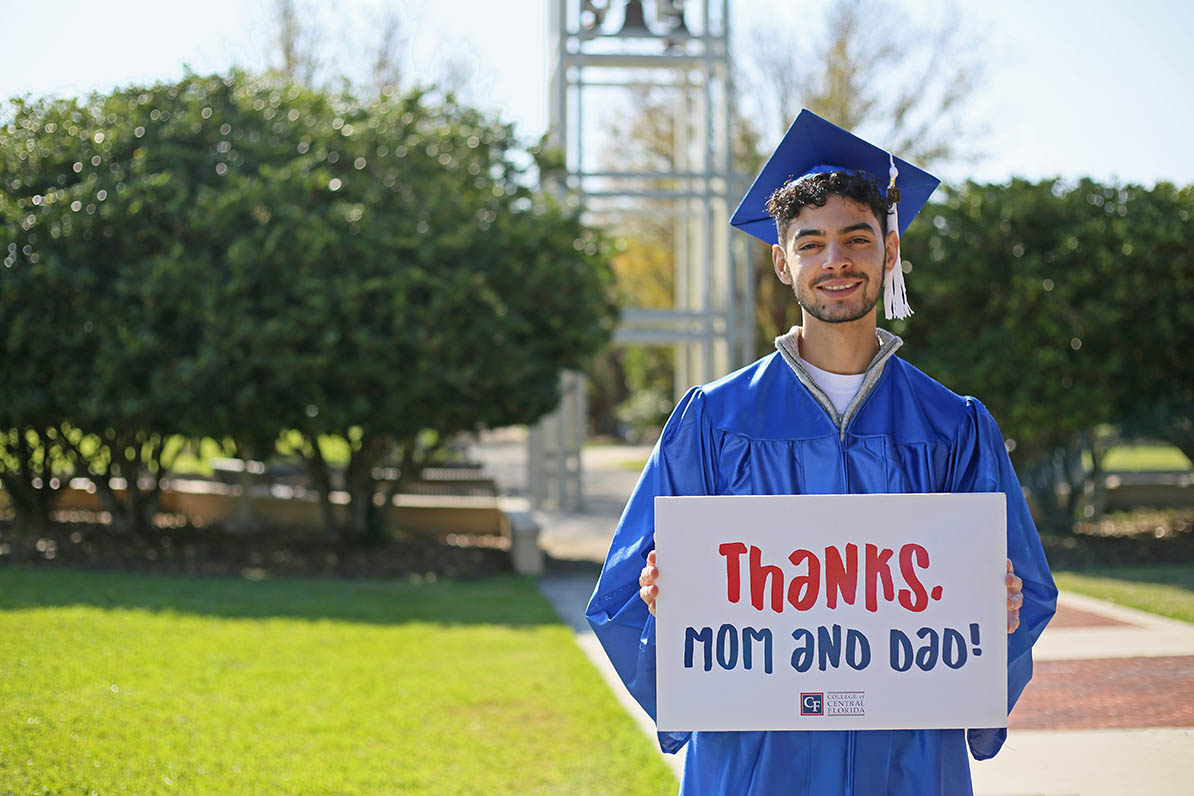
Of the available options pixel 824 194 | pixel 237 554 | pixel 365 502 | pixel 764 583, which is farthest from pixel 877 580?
pixel 365 502

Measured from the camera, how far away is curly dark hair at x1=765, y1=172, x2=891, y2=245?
2.73 metres

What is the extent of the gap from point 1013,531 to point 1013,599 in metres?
0.16

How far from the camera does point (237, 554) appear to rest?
11.4 meters

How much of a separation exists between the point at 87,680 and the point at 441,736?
6.28 ft

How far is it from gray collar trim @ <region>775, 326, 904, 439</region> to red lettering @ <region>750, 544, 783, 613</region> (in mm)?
359

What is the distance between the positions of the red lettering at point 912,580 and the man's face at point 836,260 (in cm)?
55

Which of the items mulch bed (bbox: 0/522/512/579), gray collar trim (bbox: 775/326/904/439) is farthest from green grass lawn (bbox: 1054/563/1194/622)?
gray collar trim (bbox: 775/326/904/439)

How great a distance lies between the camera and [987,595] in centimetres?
249

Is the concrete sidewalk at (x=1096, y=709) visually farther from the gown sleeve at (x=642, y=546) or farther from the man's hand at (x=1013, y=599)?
the gown sleeve at (x=642, y=546)

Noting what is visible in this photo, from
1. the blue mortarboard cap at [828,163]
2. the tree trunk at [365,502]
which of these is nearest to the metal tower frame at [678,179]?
the tree trunk at [365,502]

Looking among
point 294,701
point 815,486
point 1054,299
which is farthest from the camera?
point 1054,299

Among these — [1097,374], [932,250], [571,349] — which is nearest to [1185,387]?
[1097,374]

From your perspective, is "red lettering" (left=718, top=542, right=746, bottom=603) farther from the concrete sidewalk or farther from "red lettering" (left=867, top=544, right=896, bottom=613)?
the concrete sidewalk

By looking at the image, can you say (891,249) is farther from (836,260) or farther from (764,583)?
(764,583)
